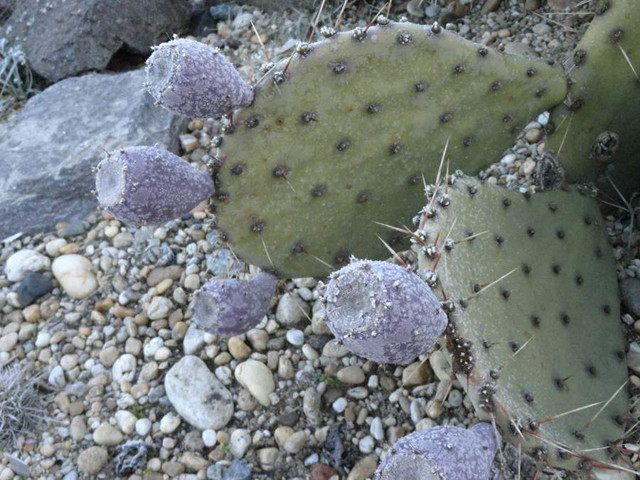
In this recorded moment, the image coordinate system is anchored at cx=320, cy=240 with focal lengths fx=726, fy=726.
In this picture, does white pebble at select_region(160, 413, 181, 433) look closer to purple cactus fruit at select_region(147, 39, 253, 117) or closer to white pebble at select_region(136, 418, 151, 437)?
white pebble at select_region(136, 418, 151, 437)

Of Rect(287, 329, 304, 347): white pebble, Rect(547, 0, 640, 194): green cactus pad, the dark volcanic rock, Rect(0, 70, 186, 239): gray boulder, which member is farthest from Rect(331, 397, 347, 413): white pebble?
Rect(0, 70, 186, 239): gray boulder

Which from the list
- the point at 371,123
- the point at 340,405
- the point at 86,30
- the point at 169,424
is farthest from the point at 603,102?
the point at 86,30

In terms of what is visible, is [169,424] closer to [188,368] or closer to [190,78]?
[188,368]

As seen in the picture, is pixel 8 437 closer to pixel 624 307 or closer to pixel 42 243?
pixel 42 243

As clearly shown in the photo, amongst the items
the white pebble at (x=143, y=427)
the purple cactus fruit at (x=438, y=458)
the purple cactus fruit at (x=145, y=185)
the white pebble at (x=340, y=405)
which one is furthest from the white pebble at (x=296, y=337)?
the purple cactus fruit at (x=438, y=458)

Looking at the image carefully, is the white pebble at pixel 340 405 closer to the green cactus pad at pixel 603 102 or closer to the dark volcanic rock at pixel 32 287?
the green cactus pad at pixel 603 102
